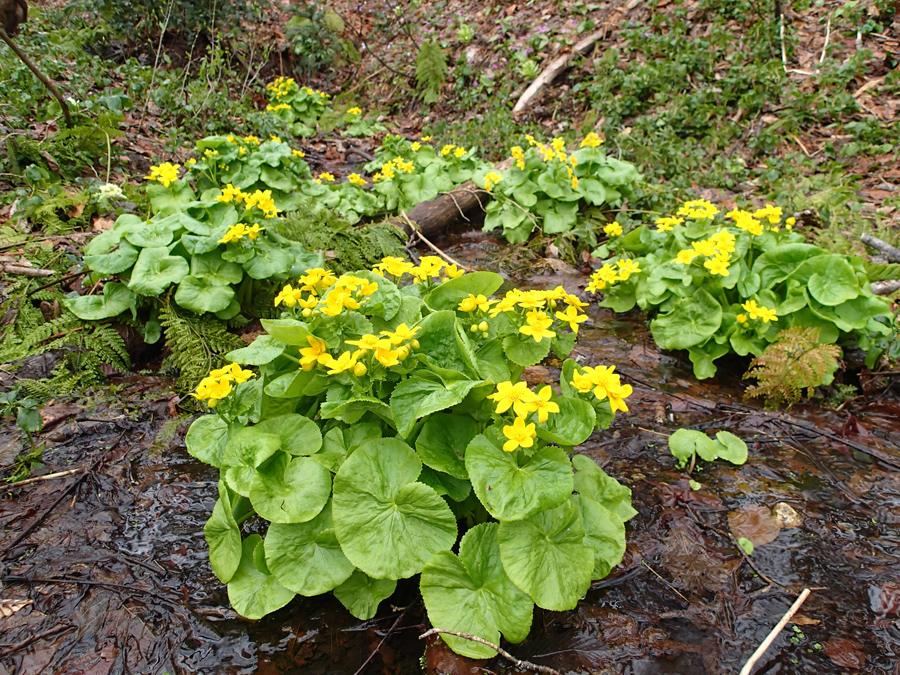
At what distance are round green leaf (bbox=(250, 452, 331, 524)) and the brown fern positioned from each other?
2443 millimetres

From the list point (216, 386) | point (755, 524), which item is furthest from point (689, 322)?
point (216, 386)

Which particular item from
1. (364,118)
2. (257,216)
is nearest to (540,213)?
(257,216)

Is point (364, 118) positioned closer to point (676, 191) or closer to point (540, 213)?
point (540, 213)

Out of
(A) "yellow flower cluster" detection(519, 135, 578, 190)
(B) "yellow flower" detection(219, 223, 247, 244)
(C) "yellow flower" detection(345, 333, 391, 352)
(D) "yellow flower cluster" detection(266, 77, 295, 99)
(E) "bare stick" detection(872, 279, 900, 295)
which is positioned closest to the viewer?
(C) "yellow flower" detection(345, 333, 391, 352)

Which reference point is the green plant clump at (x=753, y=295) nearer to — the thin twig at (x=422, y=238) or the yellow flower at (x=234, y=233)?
the thin twig at (x=422, y=238)

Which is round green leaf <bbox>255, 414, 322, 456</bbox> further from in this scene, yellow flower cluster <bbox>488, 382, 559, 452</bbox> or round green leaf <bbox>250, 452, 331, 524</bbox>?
yellow flower cluster <bbox>488, 382, 559, 452</bbox>

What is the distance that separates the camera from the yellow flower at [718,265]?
3134 millimetres

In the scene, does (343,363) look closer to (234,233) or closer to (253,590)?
(253,590)

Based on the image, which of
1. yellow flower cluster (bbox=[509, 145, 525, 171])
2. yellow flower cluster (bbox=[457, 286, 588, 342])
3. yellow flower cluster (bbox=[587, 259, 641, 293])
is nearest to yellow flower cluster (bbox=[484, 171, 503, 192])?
yellow flower cluster (bbox=[509, 145, 525, 171])

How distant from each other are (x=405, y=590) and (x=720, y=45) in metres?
7.70

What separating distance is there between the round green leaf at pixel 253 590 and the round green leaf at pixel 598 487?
1.06 metres

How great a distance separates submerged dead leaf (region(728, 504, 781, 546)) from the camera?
218 cm

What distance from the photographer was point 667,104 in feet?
22.4

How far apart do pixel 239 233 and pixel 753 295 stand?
117 inches
